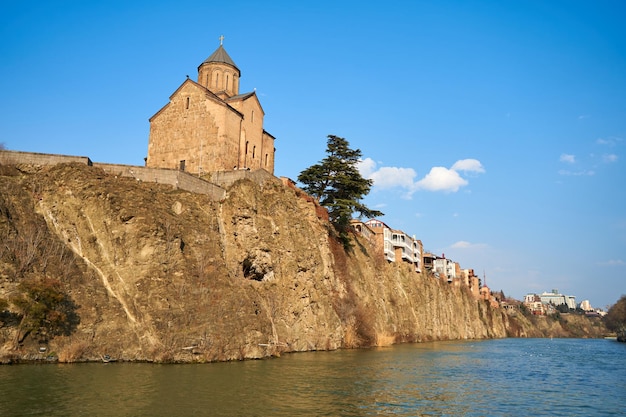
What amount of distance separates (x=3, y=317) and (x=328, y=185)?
105 feet

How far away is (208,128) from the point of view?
42.9 m

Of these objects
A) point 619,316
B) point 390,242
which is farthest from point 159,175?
point 619,316

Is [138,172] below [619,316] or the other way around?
the other way around

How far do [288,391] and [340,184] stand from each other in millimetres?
31869

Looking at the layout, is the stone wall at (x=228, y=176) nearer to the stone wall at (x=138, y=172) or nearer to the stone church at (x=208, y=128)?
the stone wall at (x=138, y=172)

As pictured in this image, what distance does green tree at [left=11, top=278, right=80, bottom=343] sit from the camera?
2206 centimetres

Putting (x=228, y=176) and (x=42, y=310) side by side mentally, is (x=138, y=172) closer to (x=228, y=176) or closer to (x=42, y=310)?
(x=228, y=176)

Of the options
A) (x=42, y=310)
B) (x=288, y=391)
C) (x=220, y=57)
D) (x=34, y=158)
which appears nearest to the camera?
(x=288, y=391)

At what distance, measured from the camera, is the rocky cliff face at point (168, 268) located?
952 inches

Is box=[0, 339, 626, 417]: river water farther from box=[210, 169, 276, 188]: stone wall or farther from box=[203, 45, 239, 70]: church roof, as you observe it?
box=[203, 45, 239, 70]: church roof

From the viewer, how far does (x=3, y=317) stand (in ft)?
71.6

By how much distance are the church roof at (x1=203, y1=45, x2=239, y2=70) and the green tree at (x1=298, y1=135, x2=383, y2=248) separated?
1205cm

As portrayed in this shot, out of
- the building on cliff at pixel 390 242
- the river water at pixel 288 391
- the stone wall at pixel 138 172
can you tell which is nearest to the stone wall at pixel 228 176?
the stone wall at pixel 138 172

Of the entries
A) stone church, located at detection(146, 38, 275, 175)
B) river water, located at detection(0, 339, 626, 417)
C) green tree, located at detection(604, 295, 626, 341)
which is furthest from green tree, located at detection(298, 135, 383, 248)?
green tree, located at detection(604, 295, 626, 341)
